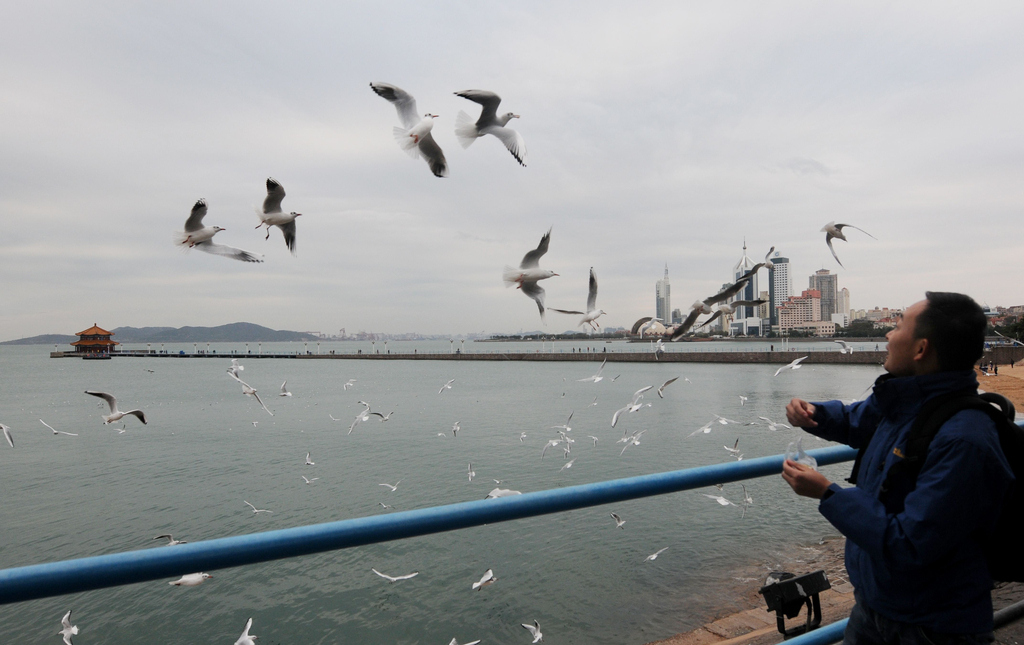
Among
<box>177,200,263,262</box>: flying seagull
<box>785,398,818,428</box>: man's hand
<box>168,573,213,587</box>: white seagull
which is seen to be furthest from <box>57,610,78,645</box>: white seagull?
<box>785,398,818,428</box>: man's hand

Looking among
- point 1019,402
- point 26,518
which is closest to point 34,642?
point 26,518

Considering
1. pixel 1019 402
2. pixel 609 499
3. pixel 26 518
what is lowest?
pixel 26 518

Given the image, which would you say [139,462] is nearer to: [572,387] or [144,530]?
[144,530]

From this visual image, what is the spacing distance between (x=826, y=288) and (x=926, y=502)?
9.43m

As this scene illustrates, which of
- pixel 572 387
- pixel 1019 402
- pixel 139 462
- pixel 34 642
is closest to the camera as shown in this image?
pixel 34 642

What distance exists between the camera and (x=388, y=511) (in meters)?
14.5

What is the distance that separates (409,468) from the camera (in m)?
18.9

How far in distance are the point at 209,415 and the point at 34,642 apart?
1078 inches

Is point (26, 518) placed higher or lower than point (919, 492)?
lower

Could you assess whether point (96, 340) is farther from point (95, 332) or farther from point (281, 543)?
point (281, 543)

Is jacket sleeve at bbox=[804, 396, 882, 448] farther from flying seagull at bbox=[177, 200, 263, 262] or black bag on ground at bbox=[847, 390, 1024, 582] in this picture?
flying seagull at bbox=[177, 200, 263, 262]

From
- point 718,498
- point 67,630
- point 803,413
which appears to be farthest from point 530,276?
point 718,498

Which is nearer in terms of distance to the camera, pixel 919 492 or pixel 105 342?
pixel 919 492

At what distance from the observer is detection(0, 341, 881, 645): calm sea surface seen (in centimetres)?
871
